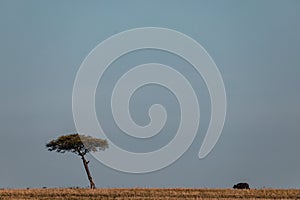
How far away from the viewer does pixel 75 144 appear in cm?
8069

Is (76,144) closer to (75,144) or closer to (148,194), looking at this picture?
(75,144)

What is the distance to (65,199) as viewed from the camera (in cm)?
5031

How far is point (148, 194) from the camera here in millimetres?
52781

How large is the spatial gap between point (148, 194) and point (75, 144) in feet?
94.6

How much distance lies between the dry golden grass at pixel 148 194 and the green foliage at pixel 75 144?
25212mm

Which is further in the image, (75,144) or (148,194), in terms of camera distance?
(75,144)

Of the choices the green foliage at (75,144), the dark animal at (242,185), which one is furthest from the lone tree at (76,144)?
the dark animal at (242,185)

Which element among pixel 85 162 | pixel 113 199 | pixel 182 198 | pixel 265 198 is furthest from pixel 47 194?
pixel 85 162

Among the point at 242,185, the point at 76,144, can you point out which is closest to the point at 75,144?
the point at 76,144

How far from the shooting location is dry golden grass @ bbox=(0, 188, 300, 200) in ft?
170

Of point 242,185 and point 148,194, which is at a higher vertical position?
point 242,185

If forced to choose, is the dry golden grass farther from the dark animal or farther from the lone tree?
the lone tree

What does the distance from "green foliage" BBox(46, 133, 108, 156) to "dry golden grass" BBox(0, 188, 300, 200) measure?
25.2m

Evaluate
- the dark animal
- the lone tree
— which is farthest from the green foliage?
the dark animal
